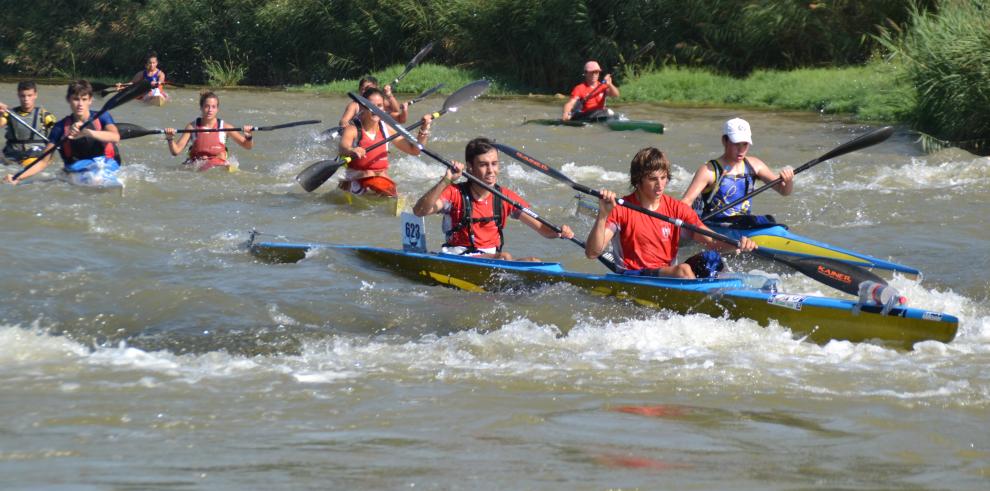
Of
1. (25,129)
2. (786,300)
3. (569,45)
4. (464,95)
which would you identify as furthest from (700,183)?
(569,45)

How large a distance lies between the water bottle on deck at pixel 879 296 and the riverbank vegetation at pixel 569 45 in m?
10.0

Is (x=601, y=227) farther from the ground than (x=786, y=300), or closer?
Answer: farther from the ground

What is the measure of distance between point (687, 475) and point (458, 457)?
2.91ft

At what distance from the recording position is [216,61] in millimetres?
36406

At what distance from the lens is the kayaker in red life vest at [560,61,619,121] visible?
769 inches

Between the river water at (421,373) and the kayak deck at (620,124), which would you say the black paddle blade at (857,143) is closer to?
the river water at (421,373)

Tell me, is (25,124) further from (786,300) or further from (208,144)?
(786,300)

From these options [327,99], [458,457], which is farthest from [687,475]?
[327,99]

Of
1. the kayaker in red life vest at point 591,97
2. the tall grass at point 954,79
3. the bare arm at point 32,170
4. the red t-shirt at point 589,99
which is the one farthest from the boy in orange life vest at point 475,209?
the red t-shirt at point 589,99

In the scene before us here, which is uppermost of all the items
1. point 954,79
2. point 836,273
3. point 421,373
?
point 954,79

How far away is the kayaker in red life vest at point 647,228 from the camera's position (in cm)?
720

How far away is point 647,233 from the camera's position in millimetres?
7570

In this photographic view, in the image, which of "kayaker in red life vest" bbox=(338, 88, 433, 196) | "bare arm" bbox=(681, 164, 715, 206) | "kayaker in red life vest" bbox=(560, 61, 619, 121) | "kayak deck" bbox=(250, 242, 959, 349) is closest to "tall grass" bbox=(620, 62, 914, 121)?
"kayaker in red life vest" bbox=(560, 61, 619, 121)

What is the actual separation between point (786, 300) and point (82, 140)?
26.1ft
